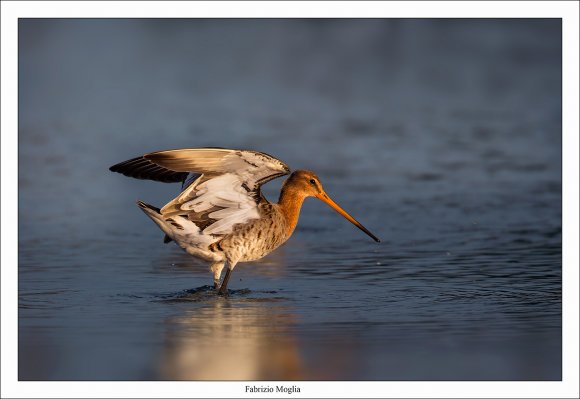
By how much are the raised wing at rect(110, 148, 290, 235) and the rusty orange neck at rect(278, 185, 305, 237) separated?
0.51m

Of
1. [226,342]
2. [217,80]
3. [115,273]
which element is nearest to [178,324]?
[226,342]

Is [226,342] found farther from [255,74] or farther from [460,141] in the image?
[255,74]

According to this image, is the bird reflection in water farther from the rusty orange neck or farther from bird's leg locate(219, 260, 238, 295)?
the rusty orange neck

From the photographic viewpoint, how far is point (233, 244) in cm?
955

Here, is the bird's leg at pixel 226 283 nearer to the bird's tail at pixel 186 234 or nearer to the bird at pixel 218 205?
the bird at pixel 218 205

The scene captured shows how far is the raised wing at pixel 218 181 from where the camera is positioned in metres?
8.84

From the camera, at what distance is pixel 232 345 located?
7.32m

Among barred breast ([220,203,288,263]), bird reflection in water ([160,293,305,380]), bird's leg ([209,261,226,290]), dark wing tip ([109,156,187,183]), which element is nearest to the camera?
bird reflection in water ([160,293,305,380])

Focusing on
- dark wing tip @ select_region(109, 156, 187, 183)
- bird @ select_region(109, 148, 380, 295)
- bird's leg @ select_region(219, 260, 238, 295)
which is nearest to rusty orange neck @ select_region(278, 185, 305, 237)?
bird @ select_region(109, 148, 380, 295)

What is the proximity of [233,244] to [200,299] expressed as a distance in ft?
2.40

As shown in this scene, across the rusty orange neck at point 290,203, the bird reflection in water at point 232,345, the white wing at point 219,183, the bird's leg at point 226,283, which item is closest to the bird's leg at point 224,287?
the bird's leg at point 226,283

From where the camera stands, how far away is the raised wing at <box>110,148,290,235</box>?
8836 mm

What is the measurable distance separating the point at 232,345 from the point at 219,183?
2233mm

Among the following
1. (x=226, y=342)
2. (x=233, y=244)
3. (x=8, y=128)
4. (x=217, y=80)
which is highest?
(x=217, y=80)
